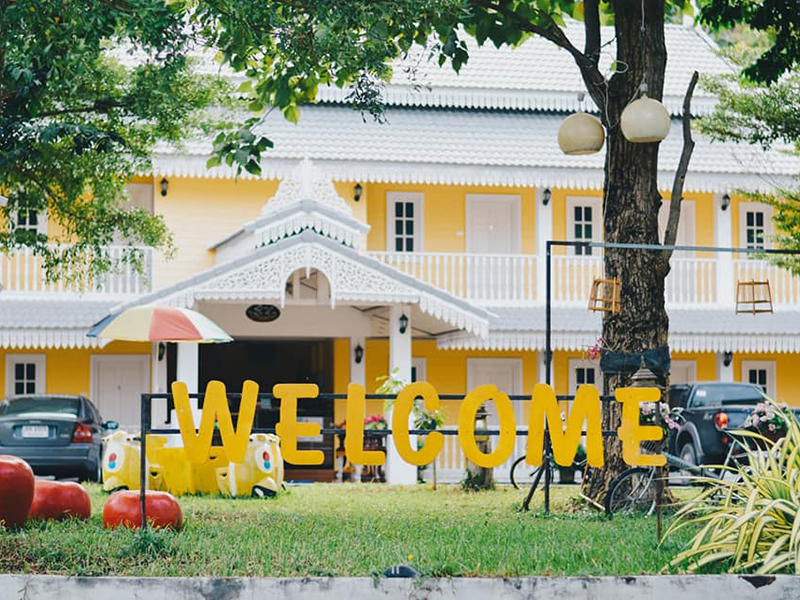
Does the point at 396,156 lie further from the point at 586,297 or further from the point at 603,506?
the point at 603,506

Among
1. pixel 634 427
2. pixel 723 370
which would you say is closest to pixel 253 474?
pixel 634 427

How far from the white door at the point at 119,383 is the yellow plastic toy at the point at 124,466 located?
30.2ft

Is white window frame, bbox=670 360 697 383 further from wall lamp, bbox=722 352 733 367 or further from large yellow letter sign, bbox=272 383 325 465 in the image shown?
large yellow letter sign, bbox=272 383 325 465

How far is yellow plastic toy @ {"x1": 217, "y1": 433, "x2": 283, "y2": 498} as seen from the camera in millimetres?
16062

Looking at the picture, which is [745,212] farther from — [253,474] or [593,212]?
[253,474]

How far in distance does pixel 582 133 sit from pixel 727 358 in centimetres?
1474

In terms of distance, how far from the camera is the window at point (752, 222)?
2770 centimetres

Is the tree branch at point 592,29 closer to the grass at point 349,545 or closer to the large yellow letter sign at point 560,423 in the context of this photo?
the large yellow letter sign at point 560,423

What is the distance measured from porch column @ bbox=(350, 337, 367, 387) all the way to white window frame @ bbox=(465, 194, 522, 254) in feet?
10.7

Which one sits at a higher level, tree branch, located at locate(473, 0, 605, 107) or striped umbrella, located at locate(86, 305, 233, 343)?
tree branch, located at locate(473, 0, 605, 107)

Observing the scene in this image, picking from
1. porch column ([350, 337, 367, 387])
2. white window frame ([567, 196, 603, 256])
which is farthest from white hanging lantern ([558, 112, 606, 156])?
white window frame ([567, 196, 603, 256])

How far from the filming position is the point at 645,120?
12180mm

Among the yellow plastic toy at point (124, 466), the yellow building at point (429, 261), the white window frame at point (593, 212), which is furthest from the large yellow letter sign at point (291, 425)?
the white window frame at point (593, 212)

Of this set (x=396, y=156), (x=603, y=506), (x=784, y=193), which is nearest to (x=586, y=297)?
(x=396, y=156)
